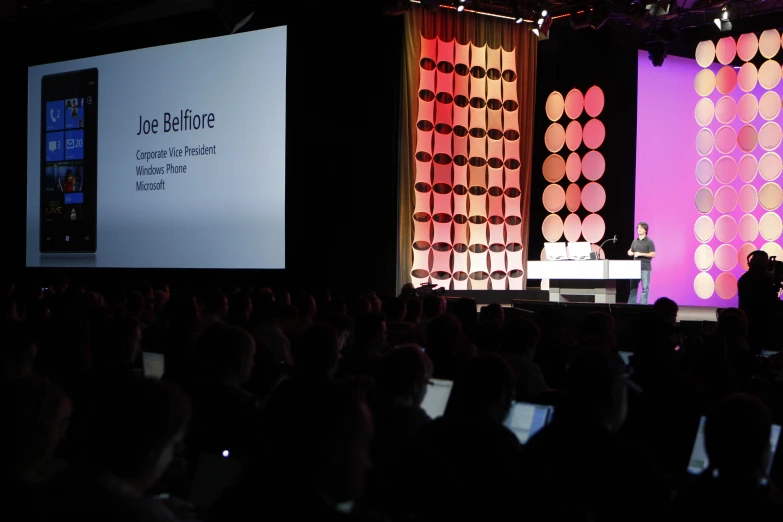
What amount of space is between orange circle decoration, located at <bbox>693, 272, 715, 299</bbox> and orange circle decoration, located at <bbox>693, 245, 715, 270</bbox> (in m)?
0.14

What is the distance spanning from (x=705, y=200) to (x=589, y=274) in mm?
3406

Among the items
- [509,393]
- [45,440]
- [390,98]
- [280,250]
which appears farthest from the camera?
[390,98]

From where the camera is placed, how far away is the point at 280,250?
1055 centimetres

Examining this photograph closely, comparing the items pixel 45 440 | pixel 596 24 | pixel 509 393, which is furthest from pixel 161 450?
pixel 596 24

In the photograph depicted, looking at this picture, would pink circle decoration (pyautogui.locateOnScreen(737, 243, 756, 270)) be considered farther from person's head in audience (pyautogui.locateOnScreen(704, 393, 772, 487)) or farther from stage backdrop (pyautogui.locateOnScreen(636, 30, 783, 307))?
person's head in audience (pyautogui.locateOnScreen(704, 393, 772, 487))

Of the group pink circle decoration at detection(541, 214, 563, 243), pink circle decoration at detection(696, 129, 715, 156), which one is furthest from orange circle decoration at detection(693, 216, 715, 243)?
pink circle decoration at detection(541, 214, 563, 243)

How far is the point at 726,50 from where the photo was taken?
13422mm

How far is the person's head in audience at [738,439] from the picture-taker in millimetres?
1839

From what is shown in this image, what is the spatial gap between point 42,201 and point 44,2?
3193 mm

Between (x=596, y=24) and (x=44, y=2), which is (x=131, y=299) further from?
(x=44, y=2)

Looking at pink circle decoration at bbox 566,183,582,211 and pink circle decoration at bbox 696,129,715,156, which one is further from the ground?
pink circle decoration at bbox 696,129,715,156

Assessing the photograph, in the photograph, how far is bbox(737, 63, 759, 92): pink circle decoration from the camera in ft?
43.5

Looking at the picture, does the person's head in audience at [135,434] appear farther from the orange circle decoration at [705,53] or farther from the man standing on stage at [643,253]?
the orange circle decoration at [705,53]

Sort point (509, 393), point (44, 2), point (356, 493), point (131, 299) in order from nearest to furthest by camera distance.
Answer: point (356, 493), point (509, 393), point (131, 299), point (44, 2)
